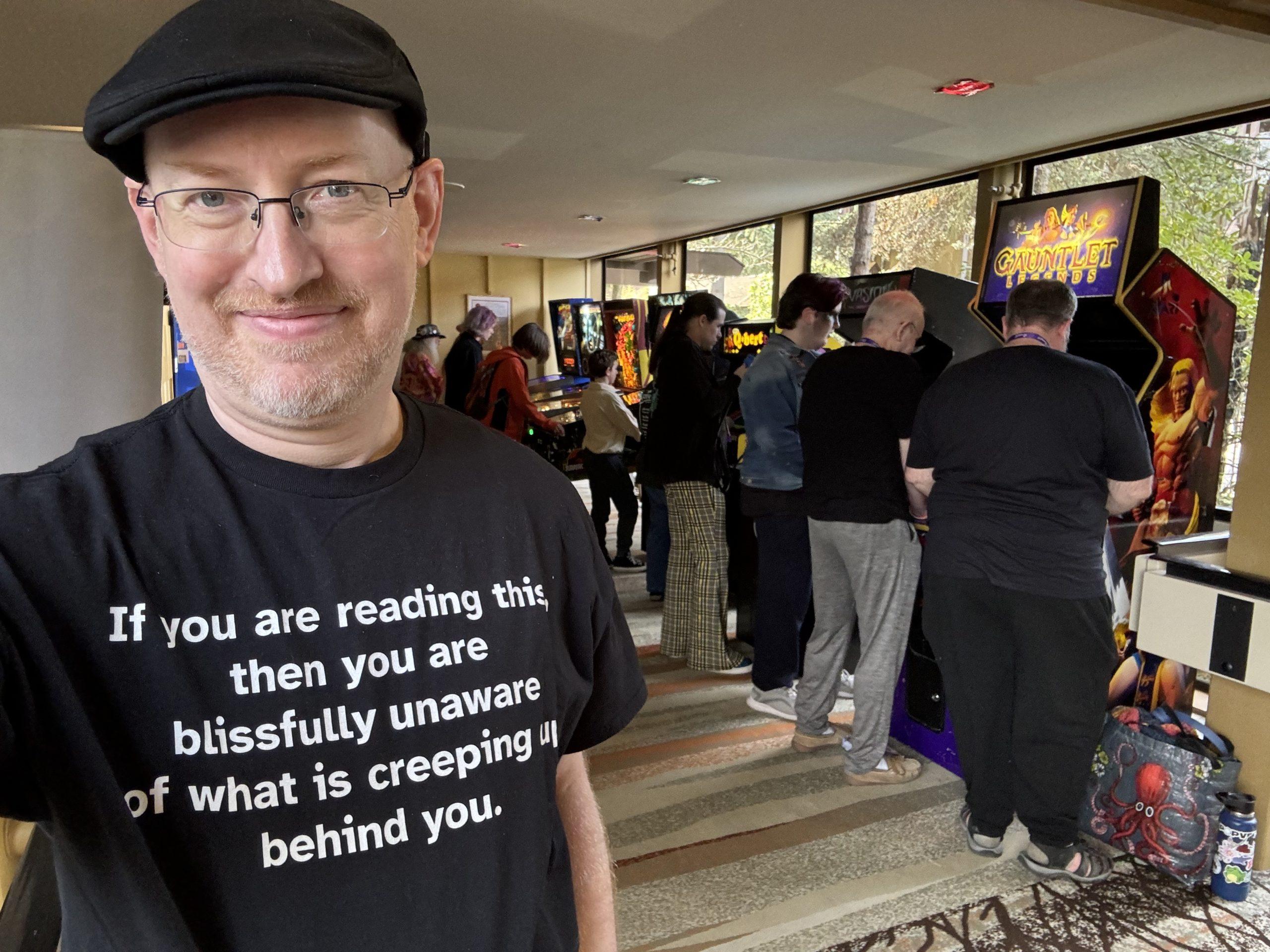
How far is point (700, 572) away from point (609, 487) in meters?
1.41

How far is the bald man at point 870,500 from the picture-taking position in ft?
8.58

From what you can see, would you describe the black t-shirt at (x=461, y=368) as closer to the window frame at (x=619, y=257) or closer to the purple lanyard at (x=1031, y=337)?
the window frame at (x=619, y=257)

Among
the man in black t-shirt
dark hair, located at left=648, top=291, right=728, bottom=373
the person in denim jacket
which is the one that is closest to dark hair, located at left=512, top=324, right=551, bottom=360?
dark hair, located at left=648, top=291, right=728, bottom=373

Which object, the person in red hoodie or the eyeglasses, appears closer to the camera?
the eyeglasses

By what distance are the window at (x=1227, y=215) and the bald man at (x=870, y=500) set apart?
182 centimetres

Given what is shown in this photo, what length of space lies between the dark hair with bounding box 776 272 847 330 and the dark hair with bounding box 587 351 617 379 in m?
1.81

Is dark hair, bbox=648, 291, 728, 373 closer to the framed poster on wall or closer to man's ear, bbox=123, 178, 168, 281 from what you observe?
man's ear, bbox=123, 178, 168, 281

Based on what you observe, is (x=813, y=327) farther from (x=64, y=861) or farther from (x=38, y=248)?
(x=64, y=861)

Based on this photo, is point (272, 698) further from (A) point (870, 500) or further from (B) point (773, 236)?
(B) point (773, 236)

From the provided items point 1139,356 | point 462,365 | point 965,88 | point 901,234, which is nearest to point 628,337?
point 462,365

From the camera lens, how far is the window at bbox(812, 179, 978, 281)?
5.46 metres

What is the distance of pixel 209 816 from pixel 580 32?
→ 2868 millimetres

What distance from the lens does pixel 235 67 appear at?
0.59 metres

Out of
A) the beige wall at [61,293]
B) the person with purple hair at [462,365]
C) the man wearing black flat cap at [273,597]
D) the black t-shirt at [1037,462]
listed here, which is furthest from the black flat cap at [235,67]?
the person with purple hair at [462,365]
